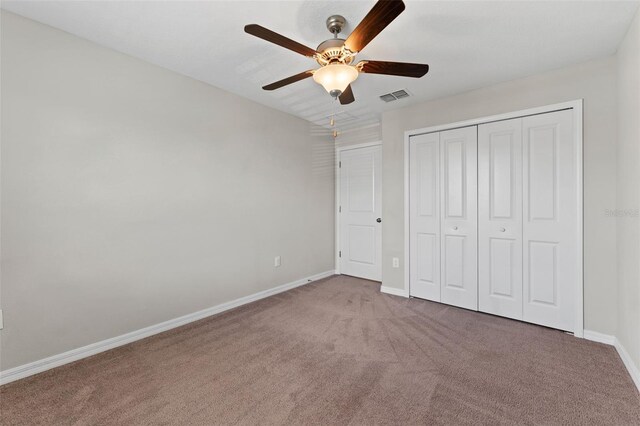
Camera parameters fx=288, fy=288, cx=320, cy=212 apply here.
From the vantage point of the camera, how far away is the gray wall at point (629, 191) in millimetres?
1893

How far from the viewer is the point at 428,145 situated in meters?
3.46

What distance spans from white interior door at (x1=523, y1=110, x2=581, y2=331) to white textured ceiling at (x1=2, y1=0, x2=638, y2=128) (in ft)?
2.00

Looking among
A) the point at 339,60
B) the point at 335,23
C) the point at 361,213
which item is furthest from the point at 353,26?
the point at 361,213

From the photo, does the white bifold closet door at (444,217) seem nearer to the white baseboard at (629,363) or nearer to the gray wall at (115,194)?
the white baseboard at (629,363)

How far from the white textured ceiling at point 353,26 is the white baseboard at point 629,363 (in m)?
2.33

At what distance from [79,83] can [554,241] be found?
14.0 feet

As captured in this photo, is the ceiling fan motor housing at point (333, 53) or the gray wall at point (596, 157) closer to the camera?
the ceiling fan motor housing at point (333, 53)

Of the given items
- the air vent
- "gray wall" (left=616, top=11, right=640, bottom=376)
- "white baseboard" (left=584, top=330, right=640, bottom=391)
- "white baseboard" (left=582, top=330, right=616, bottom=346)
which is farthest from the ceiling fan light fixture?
"white baseboard" (left=582, top=330, right=616, bottom=346)

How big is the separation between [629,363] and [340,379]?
203 cm

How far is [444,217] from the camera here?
3.36 meters

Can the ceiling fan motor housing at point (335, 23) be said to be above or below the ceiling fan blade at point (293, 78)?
above

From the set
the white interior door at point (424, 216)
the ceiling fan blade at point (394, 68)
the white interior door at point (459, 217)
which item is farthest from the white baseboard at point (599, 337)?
the ceiling fan blade at point (394, 68)

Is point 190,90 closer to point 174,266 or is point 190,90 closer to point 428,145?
point 174,266

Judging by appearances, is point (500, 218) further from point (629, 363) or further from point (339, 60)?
point (339, 60)
